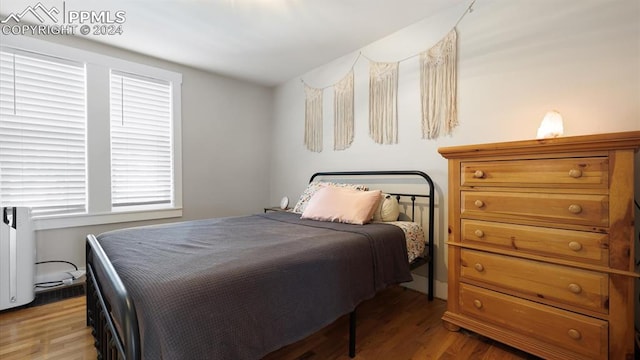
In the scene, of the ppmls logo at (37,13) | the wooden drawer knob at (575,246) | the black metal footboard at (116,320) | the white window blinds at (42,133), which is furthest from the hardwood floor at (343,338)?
the ppmls logo at (37,13)

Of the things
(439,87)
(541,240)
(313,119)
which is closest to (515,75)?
(439,87)

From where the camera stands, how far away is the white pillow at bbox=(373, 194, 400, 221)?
2.32 metres

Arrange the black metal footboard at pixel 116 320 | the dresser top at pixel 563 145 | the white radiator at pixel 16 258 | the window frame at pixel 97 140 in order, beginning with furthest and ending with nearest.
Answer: the window frame at pixel 97 140 → the white radiator at pixel 16 258 → the dresser top at pixel 563 145 → the black metal footboard at pixel 116 320

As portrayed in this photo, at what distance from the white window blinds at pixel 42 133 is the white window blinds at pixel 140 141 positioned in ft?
0.87

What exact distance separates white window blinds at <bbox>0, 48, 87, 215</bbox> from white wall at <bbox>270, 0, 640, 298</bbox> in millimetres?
2663

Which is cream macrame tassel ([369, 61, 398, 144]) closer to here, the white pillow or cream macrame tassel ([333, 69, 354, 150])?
cream macrame tassel ([333, 69, 354, 150])

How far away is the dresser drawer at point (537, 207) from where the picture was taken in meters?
1.32

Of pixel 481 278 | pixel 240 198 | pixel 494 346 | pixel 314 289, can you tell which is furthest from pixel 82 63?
pixel 494 346

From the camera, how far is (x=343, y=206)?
2.28m

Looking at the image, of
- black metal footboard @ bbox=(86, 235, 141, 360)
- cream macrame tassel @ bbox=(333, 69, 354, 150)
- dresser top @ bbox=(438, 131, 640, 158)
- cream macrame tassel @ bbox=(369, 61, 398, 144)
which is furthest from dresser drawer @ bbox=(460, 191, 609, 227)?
black metal footboard @ bbox=(86, 235, 141, 360)

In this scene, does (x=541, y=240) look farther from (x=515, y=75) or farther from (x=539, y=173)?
(x=515, y=75)

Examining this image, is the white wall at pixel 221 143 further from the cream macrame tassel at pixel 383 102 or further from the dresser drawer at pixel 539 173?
the dresser drawer at pixel 539 173

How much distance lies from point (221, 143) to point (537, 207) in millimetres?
3258

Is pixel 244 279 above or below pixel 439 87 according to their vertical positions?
below
